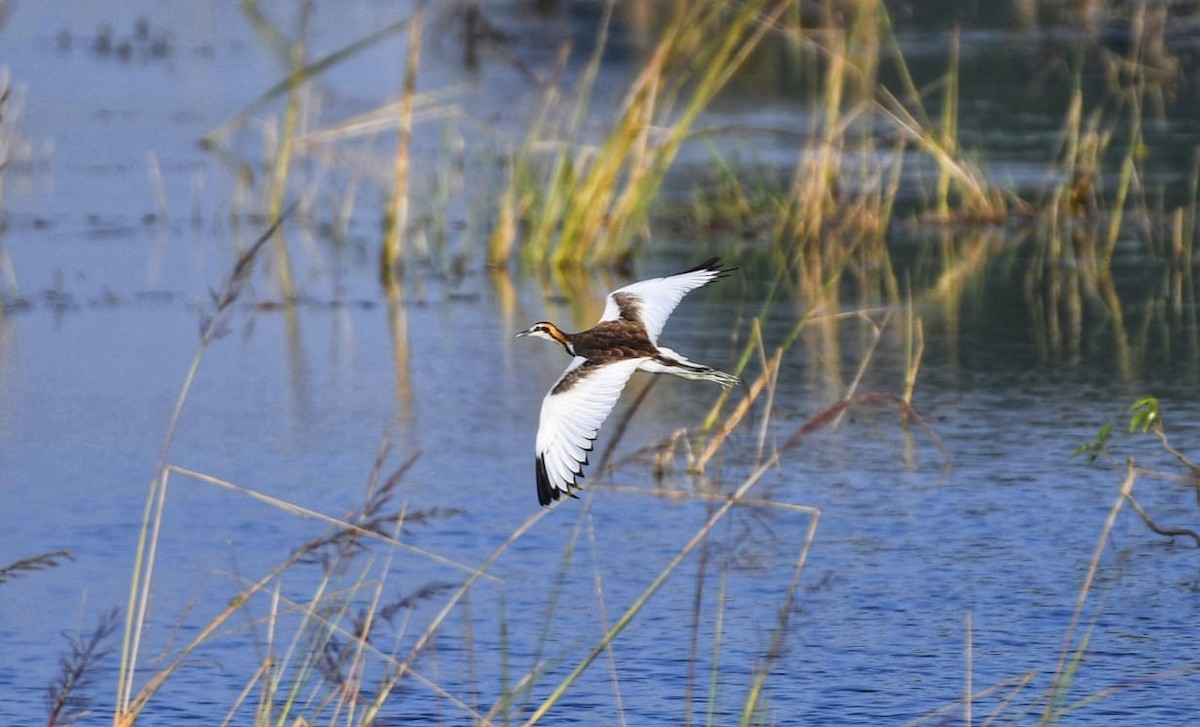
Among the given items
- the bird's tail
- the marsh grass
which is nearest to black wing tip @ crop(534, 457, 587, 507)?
the bird's tail

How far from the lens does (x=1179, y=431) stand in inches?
316

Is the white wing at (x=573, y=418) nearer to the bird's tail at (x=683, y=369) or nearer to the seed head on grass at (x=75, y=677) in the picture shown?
the bird's tail at (x=683, y=369)

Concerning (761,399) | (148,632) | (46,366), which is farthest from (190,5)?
(148,632)

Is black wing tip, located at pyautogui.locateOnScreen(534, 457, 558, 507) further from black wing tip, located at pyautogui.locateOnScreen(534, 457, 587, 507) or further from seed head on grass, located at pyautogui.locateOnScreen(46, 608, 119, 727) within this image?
seed head on grass, located at pyautogui.locateOnScreen(46, 608, 119, 727)

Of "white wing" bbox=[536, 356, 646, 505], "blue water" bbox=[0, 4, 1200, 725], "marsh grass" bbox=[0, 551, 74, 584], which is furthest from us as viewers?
"blue water" bbox=[0, 4, 1200, 725]

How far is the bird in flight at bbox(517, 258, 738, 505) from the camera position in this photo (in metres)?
5.02

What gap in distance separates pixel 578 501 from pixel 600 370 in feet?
6.26

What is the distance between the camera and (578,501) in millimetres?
7254

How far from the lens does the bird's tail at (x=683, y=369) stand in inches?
207

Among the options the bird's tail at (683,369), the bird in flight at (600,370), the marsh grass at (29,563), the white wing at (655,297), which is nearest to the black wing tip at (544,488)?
the bird in flight at (600,370)

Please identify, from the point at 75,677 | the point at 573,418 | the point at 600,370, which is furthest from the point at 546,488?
the point at 75,677

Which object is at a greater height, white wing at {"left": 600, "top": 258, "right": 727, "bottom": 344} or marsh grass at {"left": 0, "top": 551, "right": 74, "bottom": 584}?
white wing at {"left": 600, "top": 258, "right": 727, "bottom": 344}

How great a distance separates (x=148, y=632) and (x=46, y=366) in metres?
4.13

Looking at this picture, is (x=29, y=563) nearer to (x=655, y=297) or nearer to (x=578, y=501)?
(x=655, y=297)
